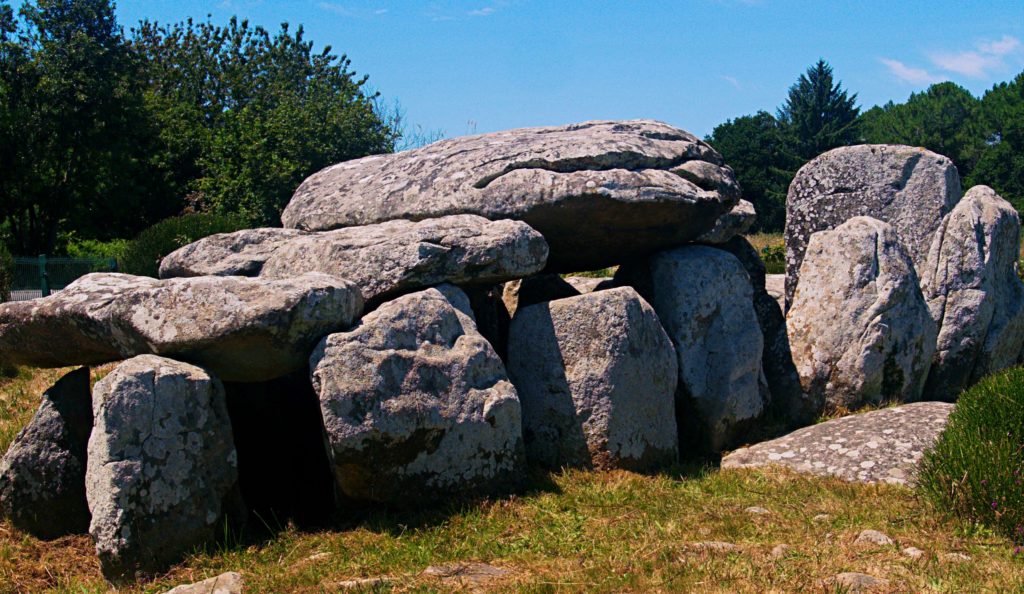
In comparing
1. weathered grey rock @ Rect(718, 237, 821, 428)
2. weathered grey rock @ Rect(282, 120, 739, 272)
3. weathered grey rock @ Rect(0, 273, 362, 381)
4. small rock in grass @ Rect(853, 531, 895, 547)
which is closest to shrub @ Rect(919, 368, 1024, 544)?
small rock in grass @ Rect(853, 531, 895, 547)

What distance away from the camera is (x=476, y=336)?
305 inches

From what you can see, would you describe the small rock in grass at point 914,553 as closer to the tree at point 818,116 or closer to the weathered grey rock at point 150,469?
the weathered grey rock at point 150,469

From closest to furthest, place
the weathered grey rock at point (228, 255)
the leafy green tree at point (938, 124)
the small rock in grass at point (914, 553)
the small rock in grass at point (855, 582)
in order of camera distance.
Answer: the small rock in grass at point (855, 582), the small rock in grass at point (914, 553), the weathered grey rock at point (228, 255), the leafy green tree at point (938, 124)

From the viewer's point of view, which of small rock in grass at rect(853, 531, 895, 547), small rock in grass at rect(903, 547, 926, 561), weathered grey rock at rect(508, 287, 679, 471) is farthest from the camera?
weathered grey rock at rect(508, 287, 679, 471)

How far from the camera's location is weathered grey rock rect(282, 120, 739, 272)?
9133mm

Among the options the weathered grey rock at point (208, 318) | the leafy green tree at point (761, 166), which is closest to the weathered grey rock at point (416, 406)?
the weathered grey rock at point (208, 318)

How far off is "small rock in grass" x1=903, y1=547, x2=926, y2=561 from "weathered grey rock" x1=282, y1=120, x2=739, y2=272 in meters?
4.16

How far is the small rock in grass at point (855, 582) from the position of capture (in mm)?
5391

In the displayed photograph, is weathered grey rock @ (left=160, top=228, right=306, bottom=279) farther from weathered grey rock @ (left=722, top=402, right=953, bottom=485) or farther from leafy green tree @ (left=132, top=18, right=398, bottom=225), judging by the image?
leafy green tree @ (left=132, top=18, right=398, bottom=225)

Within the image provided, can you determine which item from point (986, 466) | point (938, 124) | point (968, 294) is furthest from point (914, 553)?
point (938, 124)

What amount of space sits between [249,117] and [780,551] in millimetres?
27485

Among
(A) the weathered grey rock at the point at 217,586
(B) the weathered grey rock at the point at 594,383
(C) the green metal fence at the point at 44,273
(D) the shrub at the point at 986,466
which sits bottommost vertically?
(A) the weathered grey rock at the point at 217,586

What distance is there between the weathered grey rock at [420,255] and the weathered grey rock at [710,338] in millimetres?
1859

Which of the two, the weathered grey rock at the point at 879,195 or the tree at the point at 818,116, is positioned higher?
the tree at the point at 818,116
